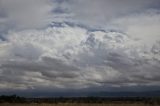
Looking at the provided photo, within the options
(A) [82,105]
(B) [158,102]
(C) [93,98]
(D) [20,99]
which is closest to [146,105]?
(B) [158,102]

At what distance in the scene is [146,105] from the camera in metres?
92.0

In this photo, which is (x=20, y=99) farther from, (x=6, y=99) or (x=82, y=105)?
(x=82, y=105)

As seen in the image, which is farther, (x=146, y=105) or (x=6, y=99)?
(x=6, y=99)

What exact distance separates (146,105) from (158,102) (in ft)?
11.6

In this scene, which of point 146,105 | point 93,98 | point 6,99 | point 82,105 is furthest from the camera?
point 93,98

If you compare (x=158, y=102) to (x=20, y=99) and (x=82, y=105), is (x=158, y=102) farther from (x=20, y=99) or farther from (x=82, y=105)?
(x=20, y=99)

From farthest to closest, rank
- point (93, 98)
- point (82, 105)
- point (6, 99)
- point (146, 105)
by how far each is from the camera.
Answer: point (93, 98) < point (6, 99) < point (82, 105) < point (146, 105)

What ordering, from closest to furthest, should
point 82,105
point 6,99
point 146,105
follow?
point 146,105 → point 82,105 → point 6,99

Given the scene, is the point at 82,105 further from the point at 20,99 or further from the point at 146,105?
the point at 20,99

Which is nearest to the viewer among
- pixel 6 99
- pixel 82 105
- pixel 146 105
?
pixel 146 105

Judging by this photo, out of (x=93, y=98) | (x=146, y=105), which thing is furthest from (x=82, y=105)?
(x=93, y=98)

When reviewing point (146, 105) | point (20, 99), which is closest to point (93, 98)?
point (20, 99)

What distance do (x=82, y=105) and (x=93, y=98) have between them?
30.7m

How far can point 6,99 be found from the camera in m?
121
